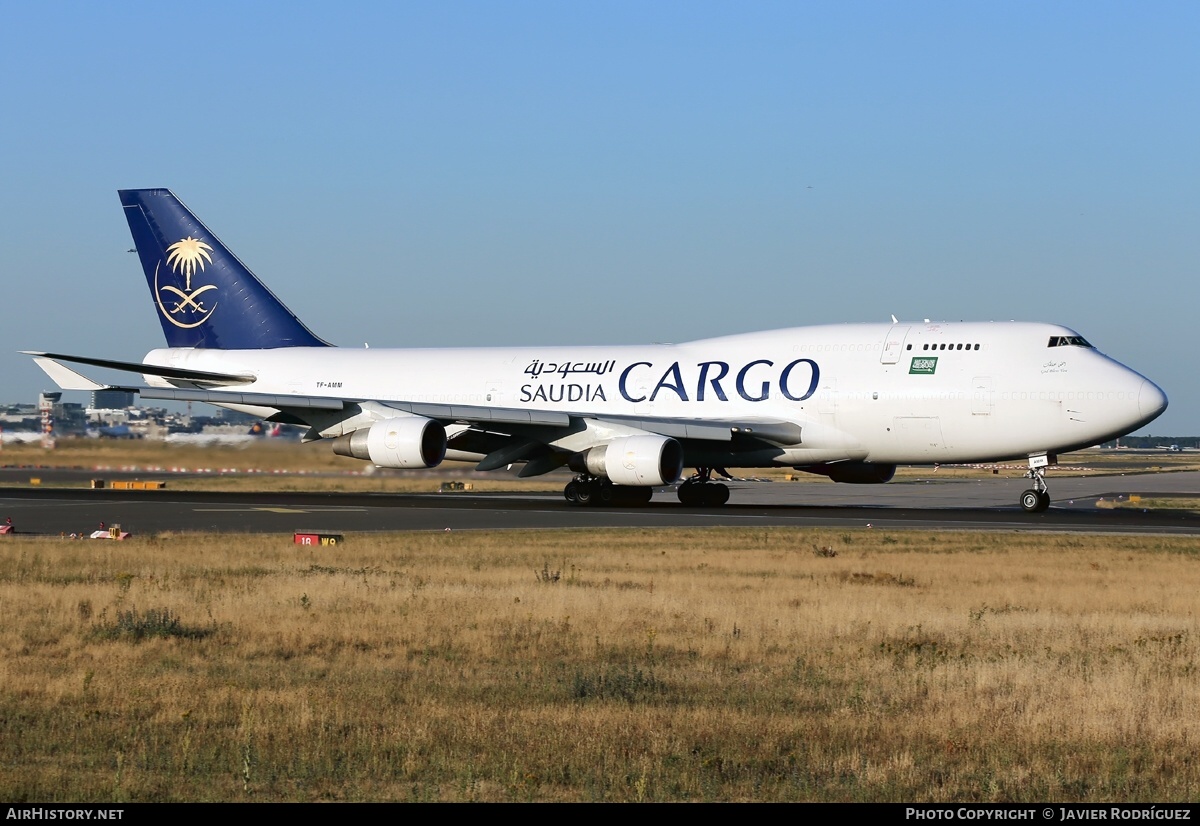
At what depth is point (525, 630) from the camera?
14812mm

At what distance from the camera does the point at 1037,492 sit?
3556 centimetres

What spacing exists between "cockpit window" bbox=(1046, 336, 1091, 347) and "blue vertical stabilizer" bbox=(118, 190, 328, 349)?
895 inches

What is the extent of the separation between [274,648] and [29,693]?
289 centimetres

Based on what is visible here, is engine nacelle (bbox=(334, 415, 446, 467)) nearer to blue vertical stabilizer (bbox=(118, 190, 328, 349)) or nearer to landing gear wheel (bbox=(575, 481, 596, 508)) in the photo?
landing gear wheel (bbox=(575, 481, 596, 508))

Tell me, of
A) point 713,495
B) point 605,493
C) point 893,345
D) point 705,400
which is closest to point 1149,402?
point 893,345

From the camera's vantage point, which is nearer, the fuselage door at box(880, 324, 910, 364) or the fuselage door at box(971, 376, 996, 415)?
the fuselage door at box(971, 376, 996, 415)

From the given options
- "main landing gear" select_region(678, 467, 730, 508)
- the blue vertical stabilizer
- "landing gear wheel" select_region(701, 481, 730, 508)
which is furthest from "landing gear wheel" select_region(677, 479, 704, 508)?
the blue vertical stabilizer

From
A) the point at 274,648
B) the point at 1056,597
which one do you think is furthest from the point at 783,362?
the point at 274,648

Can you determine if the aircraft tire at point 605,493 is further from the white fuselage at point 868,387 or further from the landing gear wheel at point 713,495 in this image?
the landing gear wheel at point 713,495

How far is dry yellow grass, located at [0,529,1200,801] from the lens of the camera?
867cm

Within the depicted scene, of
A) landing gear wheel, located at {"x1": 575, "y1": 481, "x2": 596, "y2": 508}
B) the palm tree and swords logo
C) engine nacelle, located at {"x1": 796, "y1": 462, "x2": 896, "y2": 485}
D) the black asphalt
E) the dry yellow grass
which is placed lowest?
the dry yellow grass

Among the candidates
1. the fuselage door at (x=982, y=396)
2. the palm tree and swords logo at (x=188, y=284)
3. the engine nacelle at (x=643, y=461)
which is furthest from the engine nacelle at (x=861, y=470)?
the palm tree and swords logo at (x=188, y=284)

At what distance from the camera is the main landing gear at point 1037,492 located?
34594mm
